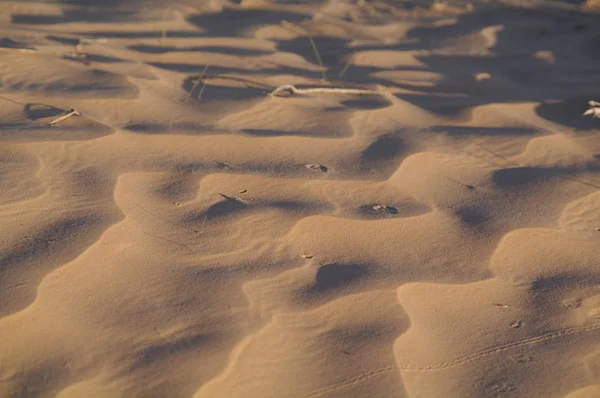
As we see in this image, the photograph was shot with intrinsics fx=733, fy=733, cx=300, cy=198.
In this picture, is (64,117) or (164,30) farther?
(164,30)

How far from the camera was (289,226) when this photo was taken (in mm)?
1962

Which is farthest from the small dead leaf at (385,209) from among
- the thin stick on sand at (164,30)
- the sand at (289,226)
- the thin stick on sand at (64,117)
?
the thin stick on sand at (164,30)

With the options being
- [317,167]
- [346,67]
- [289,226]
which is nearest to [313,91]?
[346,67]

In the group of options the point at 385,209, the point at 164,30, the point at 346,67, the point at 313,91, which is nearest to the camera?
the point at 385,209

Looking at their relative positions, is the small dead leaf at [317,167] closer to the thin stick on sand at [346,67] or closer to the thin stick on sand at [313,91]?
the thin stick on sand at [313,91]

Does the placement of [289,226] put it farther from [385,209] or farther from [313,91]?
[313,91]

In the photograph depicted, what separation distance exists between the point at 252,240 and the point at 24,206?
2.00 ft

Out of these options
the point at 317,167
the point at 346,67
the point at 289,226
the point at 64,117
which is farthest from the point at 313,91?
the point at 289,226

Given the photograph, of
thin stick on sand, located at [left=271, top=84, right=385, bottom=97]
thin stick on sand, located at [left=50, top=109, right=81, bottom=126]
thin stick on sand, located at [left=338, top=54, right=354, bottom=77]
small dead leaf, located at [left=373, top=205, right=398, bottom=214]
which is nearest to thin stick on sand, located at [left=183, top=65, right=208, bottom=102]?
thin stick on sand, located at [left=271, top=84, right=385, bottom=97]

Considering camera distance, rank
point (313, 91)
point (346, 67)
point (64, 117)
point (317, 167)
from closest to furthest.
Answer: point (317, 167), point (64, 117), point (313, 91), point (346, 67)

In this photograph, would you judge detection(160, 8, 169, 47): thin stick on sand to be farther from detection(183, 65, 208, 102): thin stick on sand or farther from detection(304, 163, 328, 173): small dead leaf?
detection(304, 163, 328, 173): small dead leaf

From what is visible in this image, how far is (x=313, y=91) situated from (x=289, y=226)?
114cm

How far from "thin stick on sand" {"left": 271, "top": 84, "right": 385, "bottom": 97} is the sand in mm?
13

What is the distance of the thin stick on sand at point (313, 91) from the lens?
2936 mm
